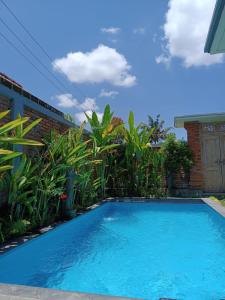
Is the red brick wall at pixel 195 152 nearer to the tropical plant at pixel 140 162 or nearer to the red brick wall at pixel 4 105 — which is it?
the tropical plant at pixel 140 162

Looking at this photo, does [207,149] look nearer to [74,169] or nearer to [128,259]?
[74,169]

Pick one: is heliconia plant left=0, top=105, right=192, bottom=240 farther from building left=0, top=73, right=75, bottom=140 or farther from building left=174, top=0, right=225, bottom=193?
building left=174, top=0, right=225, bottom=193

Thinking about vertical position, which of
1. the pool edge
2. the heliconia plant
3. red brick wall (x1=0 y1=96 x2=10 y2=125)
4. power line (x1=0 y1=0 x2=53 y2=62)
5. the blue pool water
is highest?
power line (x1=0 y1=0 x2=53 y2=62)

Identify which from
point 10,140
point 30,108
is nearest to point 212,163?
point 30,108

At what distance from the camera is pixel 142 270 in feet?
11.1

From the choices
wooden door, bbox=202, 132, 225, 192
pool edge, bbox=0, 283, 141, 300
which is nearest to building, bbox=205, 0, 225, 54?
pool edge, bbox=0, 283, 141, 300

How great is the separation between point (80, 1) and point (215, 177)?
801 centimetres

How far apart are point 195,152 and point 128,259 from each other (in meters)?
7.79

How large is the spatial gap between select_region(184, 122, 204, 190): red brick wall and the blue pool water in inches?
173

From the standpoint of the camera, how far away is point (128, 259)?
3.79m

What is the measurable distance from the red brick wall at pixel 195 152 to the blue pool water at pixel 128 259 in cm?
438

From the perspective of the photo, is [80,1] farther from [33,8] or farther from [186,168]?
[186,168]

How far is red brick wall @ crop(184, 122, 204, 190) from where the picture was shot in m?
10.7

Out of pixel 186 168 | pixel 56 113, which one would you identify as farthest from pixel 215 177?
pixel 56 113
